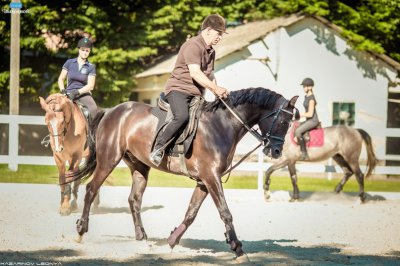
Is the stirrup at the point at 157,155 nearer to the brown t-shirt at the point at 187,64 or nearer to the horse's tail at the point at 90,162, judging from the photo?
the brown t-shirt at the point at 187,64

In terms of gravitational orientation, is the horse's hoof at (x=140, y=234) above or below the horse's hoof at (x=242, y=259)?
below

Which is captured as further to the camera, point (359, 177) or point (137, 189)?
point (359, 177)

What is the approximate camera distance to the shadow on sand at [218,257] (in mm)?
7676

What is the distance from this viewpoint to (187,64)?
826cm

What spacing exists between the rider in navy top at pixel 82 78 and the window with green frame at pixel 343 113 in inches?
687

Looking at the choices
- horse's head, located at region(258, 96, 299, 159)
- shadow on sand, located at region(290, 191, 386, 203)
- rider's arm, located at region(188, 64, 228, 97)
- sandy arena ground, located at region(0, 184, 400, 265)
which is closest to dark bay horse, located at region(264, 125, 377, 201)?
shadow on sand, located at region(290, 191, 386, 203)

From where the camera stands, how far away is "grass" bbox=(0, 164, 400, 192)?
691 inches

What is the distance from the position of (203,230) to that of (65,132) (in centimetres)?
301

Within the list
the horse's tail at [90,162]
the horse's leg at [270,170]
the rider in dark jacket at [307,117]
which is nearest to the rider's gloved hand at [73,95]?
the horse's tail at [90,162]

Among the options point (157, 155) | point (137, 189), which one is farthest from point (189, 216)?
point (137, 189)

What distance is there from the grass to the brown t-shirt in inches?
310

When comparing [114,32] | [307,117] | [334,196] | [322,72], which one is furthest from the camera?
[114,32]

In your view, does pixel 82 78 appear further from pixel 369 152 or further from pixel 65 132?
pixel 369 152

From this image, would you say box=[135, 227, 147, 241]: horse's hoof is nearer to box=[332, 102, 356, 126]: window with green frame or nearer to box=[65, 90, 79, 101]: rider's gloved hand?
box=[65, 90, 79, 101]: rider's gloved hand
